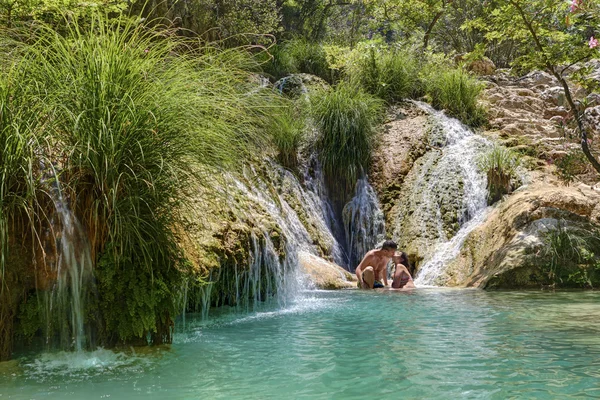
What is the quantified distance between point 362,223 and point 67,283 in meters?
8.79

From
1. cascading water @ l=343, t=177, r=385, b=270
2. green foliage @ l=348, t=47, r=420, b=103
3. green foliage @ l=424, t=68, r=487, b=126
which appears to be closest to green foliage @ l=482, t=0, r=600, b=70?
cascading water @ l=343, t=177, r=385, b=270

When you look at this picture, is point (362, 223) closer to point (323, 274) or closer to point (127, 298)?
point (323, 274)

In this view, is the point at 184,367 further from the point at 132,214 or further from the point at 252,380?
the point at 132,214

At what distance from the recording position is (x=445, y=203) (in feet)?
39.8

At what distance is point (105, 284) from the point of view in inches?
164

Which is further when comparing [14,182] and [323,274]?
[323,274]

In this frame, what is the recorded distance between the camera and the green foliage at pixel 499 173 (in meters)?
11.8

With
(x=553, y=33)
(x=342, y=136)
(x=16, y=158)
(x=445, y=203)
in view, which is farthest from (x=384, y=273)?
(x=16, y=158)

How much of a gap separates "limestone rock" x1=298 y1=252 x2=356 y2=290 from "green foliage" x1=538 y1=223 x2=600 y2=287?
3079 mm

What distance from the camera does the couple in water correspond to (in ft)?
31.6

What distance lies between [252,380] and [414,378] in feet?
3.26

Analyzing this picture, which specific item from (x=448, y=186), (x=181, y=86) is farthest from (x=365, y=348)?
(x=448, y=186)

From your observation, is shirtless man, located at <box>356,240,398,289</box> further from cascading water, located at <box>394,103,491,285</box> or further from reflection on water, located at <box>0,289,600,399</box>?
reflection on water, located at <box>0,289,600,399</box>

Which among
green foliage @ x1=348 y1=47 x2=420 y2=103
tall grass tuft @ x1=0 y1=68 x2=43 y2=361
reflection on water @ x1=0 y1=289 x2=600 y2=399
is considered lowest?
reflection on water @ x1=0 y1=289 x2=600 y2=399
